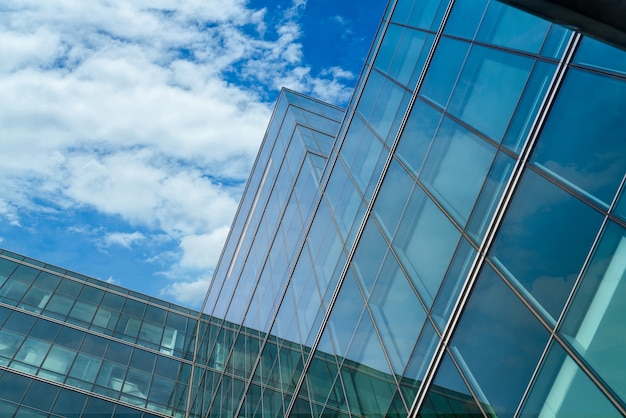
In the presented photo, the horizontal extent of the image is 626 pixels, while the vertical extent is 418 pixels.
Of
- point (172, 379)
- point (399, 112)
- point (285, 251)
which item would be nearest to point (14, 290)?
point (172, 379)

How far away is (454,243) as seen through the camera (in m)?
9.60

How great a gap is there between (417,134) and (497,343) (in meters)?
6.70

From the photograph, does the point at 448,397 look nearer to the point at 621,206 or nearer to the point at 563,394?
the point at 563,394

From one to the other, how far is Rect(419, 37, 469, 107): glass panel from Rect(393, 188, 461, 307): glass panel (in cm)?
246

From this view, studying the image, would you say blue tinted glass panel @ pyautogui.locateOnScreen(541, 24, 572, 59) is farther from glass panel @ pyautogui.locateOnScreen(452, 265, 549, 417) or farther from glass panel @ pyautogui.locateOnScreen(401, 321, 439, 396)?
glass panel @ pyautogui.locateOnScreen(401, 321, 439, 396)

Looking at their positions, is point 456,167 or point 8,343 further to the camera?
point 8,343

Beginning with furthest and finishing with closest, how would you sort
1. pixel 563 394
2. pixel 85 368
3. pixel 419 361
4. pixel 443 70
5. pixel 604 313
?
1. pixel 85 368
2. pixel 443 70
3. pixel 419 361
4. pixel 563 394
5. pixel 604 313

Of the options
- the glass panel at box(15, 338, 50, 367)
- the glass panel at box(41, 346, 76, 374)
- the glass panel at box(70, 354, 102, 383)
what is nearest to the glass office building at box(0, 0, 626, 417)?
the glass panel at box(15, 338, 50, 367)

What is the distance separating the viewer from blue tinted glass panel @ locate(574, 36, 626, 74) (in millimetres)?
6957

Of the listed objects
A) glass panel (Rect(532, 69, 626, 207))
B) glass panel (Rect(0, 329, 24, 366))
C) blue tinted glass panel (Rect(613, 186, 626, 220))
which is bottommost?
glass panel (Rect(0, 329, 24, 366))

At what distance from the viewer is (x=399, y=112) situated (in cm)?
1535

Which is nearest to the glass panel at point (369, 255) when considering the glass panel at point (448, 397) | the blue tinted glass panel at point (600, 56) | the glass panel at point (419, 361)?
the glass panel at point (419, 361)

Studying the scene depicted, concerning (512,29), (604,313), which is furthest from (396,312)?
(512,29)

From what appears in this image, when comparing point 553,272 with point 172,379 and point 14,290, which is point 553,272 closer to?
point 172,379
